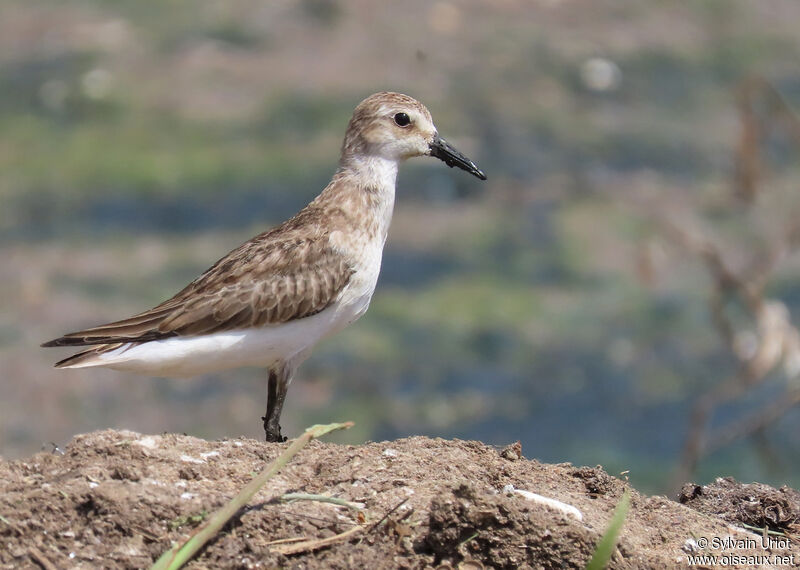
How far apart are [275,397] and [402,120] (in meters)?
1.77

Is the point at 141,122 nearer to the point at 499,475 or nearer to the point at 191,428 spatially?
the point at 191,428

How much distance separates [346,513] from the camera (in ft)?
15.3

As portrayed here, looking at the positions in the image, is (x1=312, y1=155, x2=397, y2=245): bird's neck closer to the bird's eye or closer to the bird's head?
the bird's head

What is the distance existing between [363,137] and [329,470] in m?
2.65

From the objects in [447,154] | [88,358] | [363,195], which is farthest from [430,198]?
[88,358]

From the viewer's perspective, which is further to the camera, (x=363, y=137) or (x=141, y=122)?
Result: (x=141, y=122)

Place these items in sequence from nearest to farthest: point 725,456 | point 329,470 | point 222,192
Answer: point 329,470, point 725,456, point 222,192

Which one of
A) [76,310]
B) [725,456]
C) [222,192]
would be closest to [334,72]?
[222,192]

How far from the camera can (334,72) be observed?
16297 millimetres

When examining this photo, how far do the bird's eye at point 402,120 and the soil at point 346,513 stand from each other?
2.44 m

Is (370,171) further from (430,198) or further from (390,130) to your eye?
(430,198)

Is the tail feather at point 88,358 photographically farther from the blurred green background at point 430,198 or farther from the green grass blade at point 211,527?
the blurred green background at point 430,198

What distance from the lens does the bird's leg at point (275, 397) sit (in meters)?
6.71

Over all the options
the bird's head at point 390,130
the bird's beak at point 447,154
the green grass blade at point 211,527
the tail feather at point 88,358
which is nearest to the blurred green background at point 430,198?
the bird's beak at point 447,154
